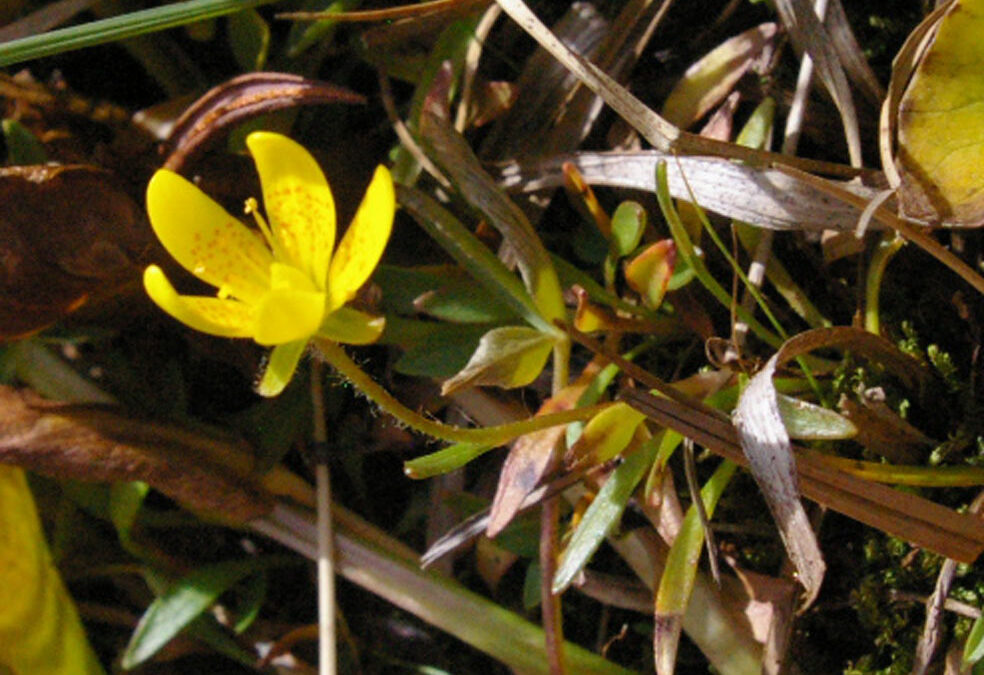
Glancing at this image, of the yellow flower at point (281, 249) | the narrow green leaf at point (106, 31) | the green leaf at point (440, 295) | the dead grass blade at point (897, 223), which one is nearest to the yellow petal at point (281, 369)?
the yellow flower at point (281, 249)

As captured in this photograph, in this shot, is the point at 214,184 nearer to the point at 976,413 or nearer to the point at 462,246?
the point at 462,246

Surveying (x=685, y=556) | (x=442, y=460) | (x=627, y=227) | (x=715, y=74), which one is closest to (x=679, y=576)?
(x=685, y=556)

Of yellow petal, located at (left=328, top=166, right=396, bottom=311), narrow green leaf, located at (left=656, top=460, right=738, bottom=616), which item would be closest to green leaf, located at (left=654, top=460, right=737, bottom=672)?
narrow green leaf, located at (left=656, top=460, right=738, bottom=616)

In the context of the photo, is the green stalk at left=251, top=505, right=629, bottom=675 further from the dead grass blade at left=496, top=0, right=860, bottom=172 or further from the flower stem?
the dead grass blade at left=496, top=0, right=860, bottom=172

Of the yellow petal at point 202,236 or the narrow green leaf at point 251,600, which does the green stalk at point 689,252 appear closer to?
the yellow petal at point 202,236

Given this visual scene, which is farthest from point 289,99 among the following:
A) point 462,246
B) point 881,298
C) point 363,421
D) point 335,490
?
point 881,298

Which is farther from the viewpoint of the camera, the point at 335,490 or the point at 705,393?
the point at 335,490
